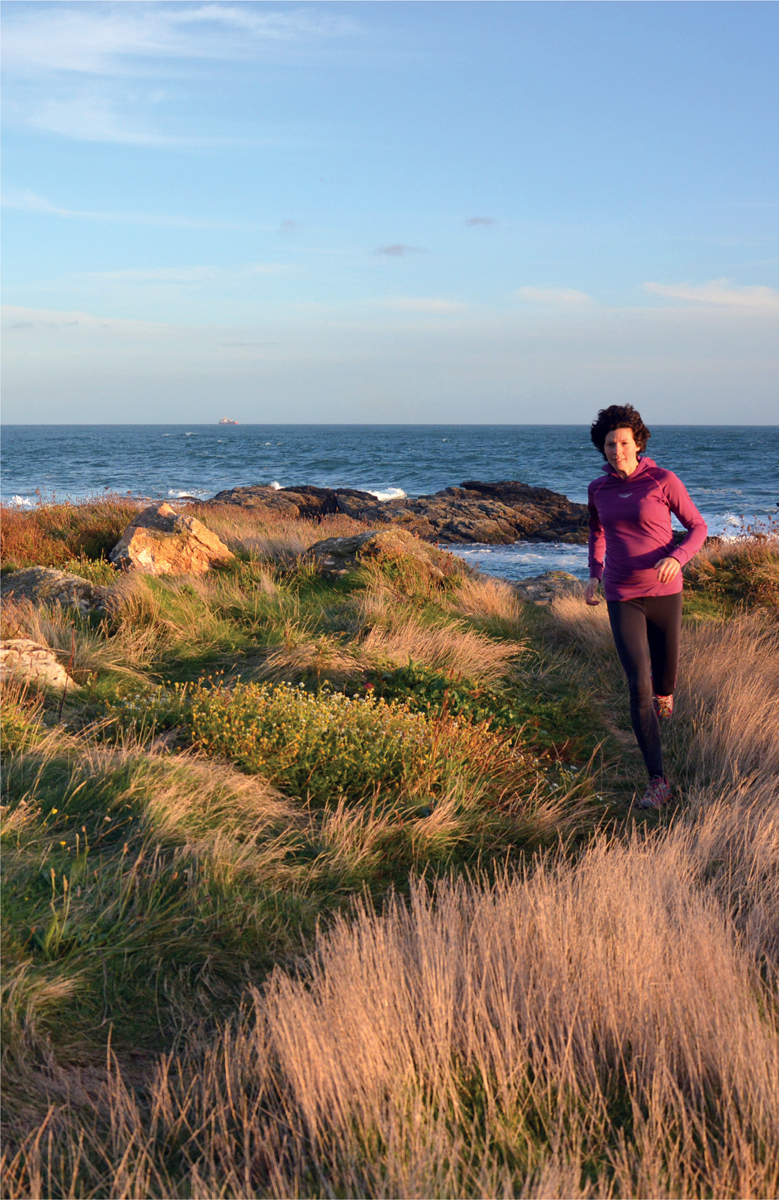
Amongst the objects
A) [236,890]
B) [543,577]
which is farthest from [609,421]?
[543,577]

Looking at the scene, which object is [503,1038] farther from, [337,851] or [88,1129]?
[337,851]

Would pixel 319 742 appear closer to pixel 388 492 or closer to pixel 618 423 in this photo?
pixel 618 423

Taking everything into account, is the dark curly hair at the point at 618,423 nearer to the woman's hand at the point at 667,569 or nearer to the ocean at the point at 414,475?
the woman's hand at the point at 667,569

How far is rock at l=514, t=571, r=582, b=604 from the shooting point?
1113cm

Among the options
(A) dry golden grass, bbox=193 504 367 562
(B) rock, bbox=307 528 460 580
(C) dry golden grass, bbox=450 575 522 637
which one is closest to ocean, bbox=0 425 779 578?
(A) dry golden grass, bbox=193 504 367 562

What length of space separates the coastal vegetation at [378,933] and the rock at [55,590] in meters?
0.81

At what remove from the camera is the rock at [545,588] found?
36.5 feet

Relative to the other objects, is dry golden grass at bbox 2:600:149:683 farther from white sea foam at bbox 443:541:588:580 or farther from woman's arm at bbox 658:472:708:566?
white sea foam at bbox 443:541:588:580

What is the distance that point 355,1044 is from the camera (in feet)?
7.77

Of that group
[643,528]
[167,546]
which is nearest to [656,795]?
[643,528]

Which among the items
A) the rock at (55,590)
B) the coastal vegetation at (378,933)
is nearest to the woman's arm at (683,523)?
the coastal vegetation at (378,933)

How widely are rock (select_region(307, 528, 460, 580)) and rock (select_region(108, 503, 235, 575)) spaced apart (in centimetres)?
130

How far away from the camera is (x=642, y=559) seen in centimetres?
523

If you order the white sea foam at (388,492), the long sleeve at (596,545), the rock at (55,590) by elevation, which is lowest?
the rock at (55,590)
